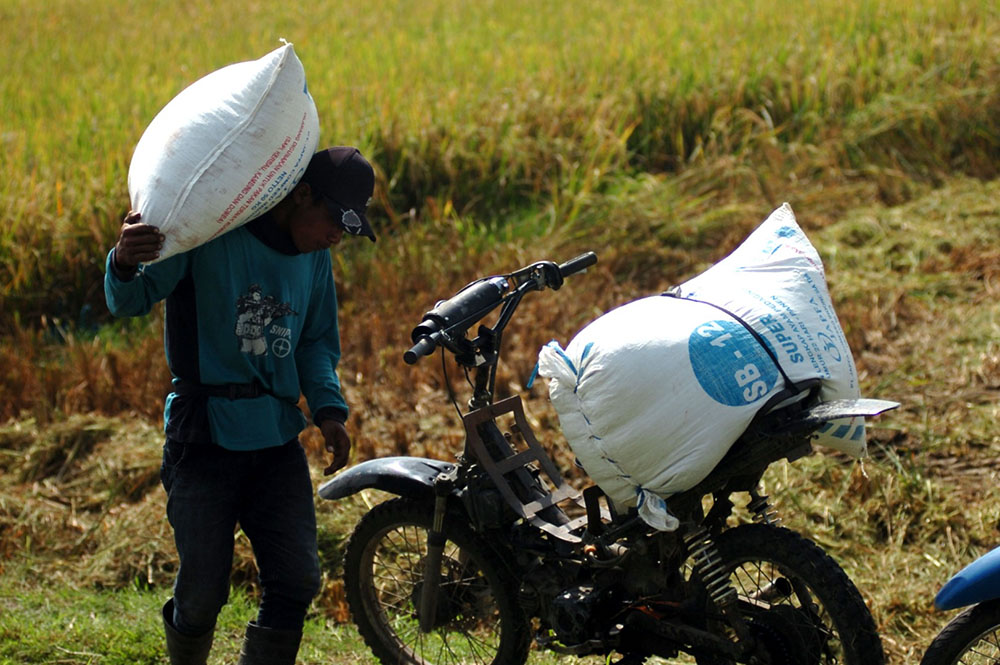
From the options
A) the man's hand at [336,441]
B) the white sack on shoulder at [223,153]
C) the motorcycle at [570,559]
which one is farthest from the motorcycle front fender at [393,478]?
the white sack on shoulder at [223,153]

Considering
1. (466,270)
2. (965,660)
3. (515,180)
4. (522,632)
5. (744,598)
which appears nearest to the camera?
(965,660)

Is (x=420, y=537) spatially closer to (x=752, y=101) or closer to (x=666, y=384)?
(x=666, y=384)

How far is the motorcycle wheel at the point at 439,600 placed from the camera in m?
3.40

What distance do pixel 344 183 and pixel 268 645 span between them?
122 centimetres

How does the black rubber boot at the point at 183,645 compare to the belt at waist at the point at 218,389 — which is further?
the black rubber boot at the point at 183,645

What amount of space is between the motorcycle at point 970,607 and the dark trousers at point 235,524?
157cm

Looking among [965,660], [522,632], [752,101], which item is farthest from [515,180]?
[965,660]

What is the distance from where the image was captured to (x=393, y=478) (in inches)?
136

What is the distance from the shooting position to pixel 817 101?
7648 mm

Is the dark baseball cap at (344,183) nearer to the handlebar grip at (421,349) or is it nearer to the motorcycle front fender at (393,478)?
the handlebar grip at (421,349)

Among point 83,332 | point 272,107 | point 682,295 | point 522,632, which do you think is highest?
point 272,107

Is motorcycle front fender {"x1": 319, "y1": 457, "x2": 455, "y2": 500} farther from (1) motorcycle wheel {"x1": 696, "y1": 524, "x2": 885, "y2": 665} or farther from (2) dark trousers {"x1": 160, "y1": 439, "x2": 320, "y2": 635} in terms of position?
(1) motorcycle wheel {"x1": 696, "y1": 524, "x2": 885, "y2": 665}

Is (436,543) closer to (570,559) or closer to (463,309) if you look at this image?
(570,559)

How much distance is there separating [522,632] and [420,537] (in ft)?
2.60
